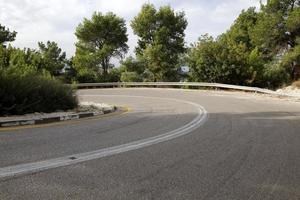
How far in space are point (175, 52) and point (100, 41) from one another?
30.5 ft

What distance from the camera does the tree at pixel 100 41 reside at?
150 feet

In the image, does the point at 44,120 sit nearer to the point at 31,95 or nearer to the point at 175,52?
the point at 31,95

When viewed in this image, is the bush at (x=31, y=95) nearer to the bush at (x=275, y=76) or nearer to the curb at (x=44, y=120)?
the curb at (x=44, y=120)

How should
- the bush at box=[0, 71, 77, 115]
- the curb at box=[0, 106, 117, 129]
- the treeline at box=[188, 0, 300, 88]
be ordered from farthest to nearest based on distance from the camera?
Answer: the treeline at box=[188, 0, 300, 88] → the bush at box=[0, 71, 77, 115] → the curb at box=[0, 106, 117, 129]

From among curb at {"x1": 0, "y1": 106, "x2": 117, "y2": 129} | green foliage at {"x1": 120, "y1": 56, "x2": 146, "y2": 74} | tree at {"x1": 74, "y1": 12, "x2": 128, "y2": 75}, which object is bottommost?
curb at {"x1": 0, "y1": 106, "x2": 117, "y2": 129}

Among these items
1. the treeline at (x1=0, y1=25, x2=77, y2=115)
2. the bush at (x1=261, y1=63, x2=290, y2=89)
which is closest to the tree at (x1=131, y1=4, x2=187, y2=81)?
the bush at (x1=261, y1=63, x2=290, y2=89)

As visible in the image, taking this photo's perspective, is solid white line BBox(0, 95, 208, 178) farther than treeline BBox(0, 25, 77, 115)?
No

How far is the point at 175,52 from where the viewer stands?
4553cm

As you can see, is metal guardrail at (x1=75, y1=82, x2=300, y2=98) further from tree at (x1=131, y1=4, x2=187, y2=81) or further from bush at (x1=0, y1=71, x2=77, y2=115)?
bush at (x1=0, y1=71, x2=77, y2=115)

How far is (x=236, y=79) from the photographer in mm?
34594

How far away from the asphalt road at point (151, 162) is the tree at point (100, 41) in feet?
119

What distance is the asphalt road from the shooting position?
4.86 metres

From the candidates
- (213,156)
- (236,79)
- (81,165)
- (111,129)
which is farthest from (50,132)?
(236,79)

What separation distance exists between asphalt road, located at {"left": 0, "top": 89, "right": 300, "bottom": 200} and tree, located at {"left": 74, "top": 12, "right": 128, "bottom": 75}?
119 feet
